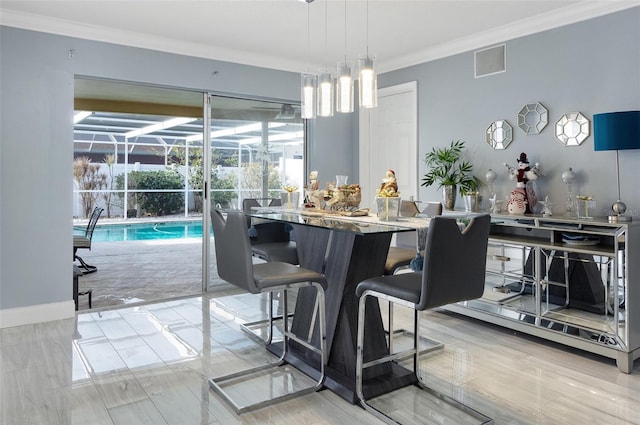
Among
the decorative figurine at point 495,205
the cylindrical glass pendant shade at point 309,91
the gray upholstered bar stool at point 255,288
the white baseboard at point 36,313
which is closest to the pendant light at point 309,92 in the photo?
the cylindrical glass pendant shade at point 309,91

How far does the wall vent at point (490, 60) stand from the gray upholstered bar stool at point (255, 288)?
2.88 m

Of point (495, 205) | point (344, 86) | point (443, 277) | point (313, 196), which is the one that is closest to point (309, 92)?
point (344, 86)

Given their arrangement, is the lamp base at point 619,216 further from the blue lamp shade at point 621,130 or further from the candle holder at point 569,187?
the candle holder at point 569,187

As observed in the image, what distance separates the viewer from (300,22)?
3938 mm

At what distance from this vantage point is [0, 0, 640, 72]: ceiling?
3.54 metres

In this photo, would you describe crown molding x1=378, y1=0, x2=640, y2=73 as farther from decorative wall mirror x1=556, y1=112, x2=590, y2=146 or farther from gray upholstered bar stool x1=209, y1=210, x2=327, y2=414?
gray upholstered bar stool x1=209, y1=210, x2=327, y2=414

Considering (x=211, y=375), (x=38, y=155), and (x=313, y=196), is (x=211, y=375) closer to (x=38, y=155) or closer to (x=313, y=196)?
(x=313, y=196)

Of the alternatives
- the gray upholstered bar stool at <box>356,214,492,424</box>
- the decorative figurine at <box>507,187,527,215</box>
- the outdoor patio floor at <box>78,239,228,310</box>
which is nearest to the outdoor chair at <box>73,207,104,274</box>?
the outdoor patio floor at <box>78,239,228,310</box>

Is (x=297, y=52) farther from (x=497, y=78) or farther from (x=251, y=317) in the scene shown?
(x=251, y=317)

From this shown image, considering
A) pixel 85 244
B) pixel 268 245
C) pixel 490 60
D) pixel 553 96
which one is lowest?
pixel 85 244

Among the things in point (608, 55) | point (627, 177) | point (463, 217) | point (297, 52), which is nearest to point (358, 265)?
point (463, 217)

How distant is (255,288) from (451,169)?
9.72 feet

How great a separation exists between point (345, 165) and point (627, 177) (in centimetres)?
315

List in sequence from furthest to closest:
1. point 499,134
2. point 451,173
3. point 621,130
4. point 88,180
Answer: point 88,180 → point 451,173 → point 499,134 → point 621,130
